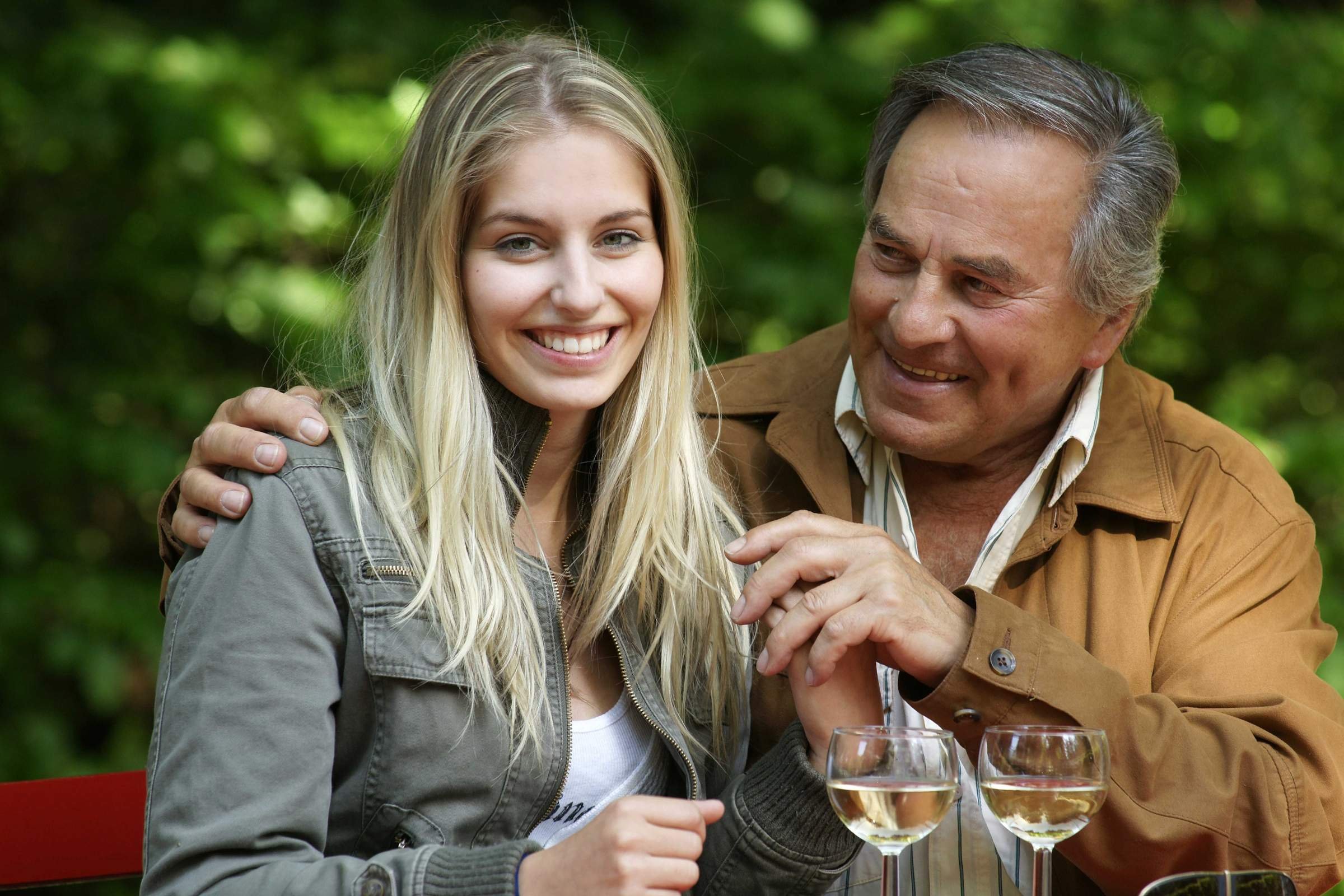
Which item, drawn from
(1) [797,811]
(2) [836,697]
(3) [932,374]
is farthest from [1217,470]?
(1) [797,811]

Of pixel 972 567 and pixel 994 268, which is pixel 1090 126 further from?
pixel 972 567

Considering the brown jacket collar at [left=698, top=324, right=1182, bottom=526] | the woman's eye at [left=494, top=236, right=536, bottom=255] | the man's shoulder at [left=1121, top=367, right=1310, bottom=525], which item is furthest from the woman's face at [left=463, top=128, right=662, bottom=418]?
the man's shoulder at [left=1121, top=367, right=1310, bottom=525]

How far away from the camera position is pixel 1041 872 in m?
1.75

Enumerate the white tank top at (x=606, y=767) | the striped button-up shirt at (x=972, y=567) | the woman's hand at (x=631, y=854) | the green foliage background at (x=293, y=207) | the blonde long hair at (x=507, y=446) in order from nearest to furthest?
the woman's hand at (x=631, y=854)
the blonde long hair at (x=507, y=446)
the white tank top at (x=606, y=767)
the striped button-up shirt at (x=972, y=567)
the green foliage background at (x=293, y=207)

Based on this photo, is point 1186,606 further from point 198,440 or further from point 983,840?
point 198,440

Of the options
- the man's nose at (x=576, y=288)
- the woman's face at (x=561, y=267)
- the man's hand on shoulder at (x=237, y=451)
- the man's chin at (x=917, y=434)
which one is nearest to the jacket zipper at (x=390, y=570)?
the man's hand on shoulder at (x=237, y=451)

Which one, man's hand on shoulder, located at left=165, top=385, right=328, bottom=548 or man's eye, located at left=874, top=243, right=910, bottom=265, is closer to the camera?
man's hand on shoulder, located at left=165, top=385, right=328, bottom=548

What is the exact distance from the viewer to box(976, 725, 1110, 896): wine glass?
1718 mm

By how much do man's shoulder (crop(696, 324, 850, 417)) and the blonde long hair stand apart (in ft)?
1.22

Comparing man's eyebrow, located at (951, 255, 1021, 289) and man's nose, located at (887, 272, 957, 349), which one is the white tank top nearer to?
man's nose, located at (887, 272, 957, 349)

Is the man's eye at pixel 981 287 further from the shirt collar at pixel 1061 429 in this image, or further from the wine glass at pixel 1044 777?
the wine glass at pixel 1044 777

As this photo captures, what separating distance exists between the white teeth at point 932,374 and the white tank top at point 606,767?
756 mm

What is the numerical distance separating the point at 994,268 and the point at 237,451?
1246mm

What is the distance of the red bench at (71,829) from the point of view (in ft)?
7.47
